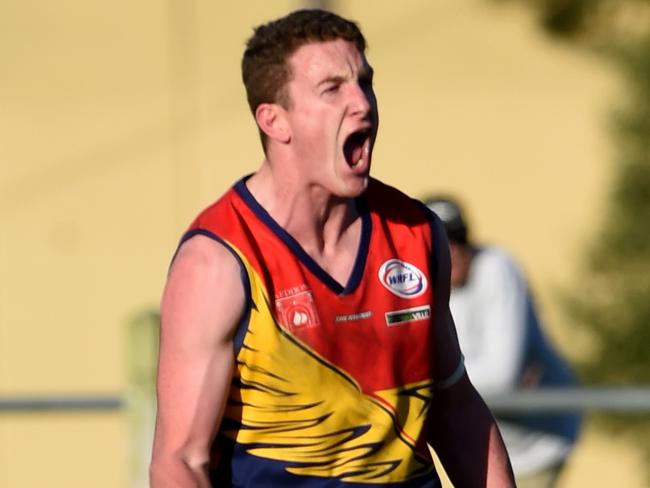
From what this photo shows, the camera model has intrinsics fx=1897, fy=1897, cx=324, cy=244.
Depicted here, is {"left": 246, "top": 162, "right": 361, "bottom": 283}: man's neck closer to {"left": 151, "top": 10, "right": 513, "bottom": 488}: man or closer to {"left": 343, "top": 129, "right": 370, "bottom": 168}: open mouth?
{"left": 151, "top": 10, "right": 513, "bottom": 488}: man

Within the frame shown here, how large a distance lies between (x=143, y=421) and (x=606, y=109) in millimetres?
4388

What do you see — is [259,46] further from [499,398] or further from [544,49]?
[544,49]

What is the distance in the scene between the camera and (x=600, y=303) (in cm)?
1097

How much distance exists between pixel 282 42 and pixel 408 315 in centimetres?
63

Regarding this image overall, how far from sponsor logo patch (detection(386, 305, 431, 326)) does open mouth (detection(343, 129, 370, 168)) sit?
33cm

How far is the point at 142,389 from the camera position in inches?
307

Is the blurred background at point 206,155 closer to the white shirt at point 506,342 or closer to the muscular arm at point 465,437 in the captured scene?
the white shirt at point 506,342

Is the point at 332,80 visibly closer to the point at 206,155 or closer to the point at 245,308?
the point at 245,308

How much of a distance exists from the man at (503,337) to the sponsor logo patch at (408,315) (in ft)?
9.84

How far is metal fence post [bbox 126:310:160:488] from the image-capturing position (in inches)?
304

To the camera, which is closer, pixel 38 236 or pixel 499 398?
pixel 499 398

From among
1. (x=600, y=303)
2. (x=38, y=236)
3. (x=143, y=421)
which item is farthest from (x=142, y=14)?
(x=143, y=421)

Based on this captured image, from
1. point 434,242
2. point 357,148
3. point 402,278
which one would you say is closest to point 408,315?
point 402,278

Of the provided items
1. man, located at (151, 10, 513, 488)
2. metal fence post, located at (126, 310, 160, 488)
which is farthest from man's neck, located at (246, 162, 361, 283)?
metal fence post, located at (126, 310, 160, 488)
